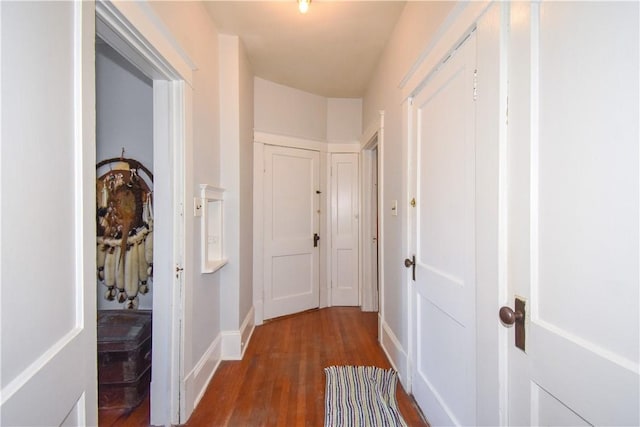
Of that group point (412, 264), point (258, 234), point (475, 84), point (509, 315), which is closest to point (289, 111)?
point (258, 234)

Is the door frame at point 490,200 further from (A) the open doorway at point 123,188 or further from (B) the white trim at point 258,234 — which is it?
(B) the white trim at point 258,234

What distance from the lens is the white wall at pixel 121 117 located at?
2.47 metres

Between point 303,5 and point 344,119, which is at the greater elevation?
point 303,5

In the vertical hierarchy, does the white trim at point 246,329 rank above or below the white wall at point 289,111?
below

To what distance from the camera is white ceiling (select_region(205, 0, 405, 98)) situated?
204cm

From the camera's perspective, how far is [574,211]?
73 centimetres

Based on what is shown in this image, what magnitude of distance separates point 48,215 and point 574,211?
4.37 feet

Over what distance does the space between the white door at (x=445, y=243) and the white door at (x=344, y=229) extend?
74.3 inches

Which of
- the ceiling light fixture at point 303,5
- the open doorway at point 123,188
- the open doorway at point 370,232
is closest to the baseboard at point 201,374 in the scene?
the open doorway at point 123,188

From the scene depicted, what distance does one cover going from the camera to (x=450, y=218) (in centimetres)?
142

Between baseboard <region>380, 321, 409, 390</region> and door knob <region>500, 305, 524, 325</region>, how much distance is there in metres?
1.25

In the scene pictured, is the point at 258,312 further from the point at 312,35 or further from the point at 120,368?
the point at 312,35

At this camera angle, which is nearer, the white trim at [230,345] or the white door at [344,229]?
the white trim at [230,345]

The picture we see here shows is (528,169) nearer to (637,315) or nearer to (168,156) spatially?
(637,315)
